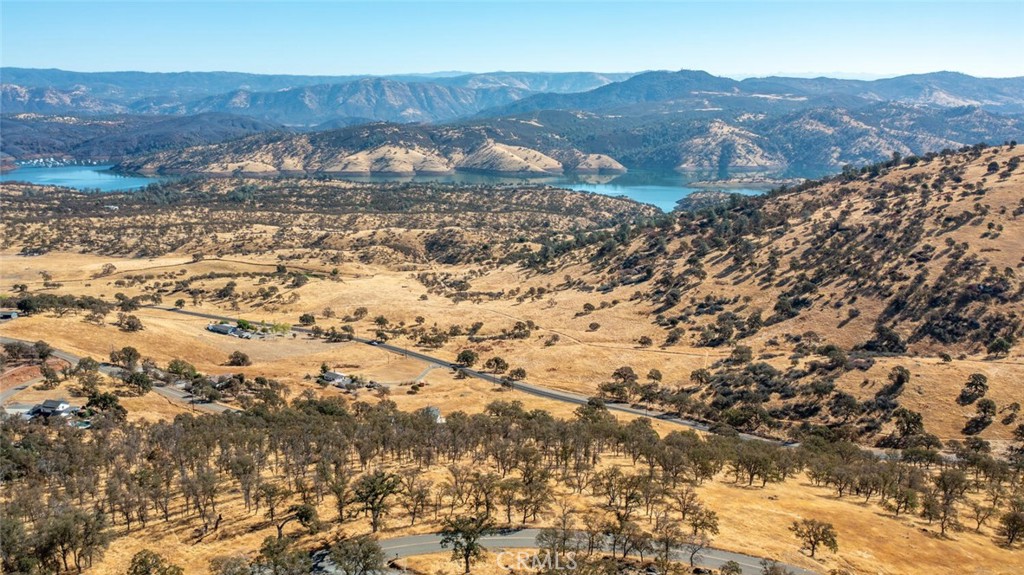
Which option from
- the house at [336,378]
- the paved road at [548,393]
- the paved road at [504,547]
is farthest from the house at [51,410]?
the paved road at [548,393]

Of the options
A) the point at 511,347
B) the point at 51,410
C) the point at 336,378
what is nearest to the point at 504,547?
the point at 51,410

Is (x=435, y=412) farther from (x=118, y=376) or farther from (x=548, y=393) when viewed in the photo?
(x=118, y=376)

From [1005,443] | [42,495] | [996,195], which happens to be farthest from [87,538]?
[996,195]

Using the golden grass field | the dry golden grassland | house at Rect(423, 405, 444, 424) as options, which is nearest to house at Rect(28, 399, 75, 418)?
the golden grass field

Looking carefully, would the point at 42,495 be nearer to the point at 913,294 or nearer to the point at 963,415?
the point at 963,415

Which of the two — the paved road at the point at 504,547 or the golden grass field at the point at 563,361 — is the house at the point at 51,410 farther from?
the paved road at the point at 504,547

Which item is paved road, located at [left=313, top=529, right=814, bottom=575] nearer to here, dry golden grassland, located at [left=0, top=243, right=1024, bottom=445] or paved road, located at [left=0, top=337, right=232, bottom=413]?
paved road, located at [left=0, top=337, right=232, bottom=413]
